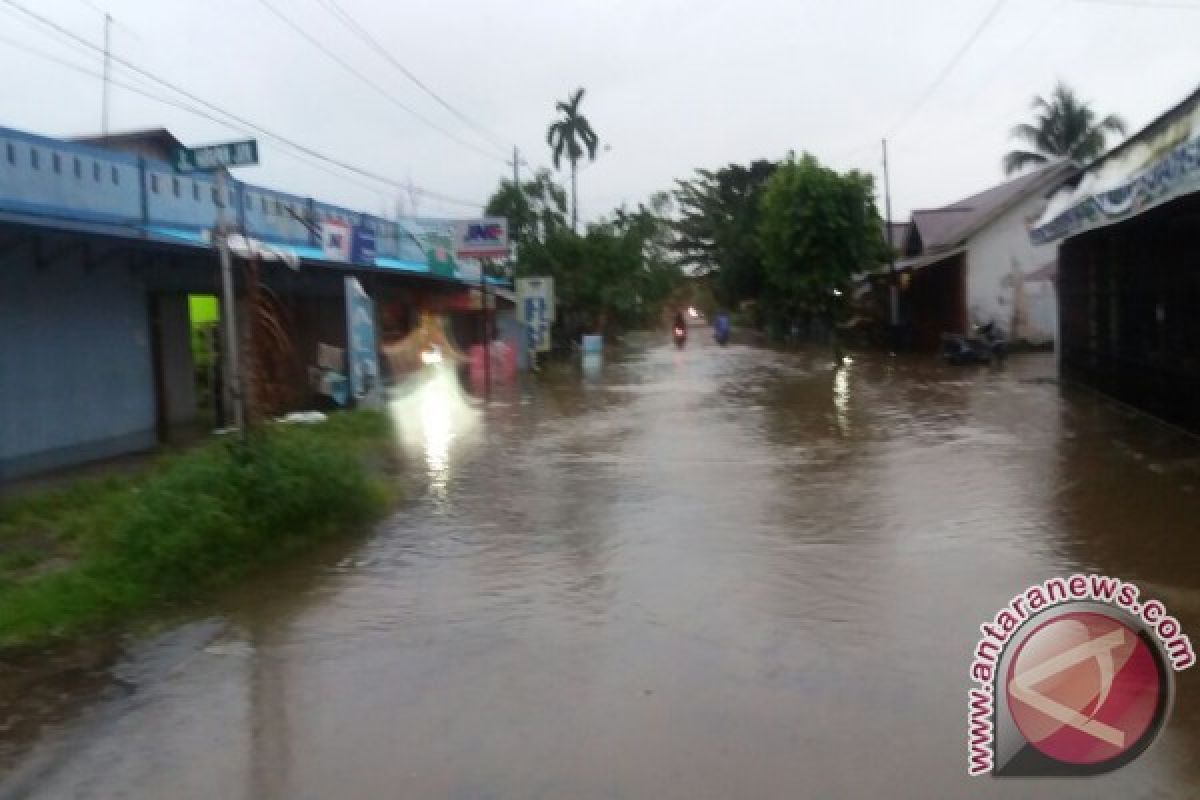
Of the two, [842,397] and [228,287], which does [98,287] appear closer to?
[228,287]

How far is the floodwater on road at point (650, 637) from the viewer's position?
4.70m

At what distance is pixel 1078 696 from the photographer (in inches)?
180

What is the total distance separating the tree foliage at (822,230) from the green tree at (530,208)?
9474mm

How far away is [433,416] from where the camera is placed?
1964 cm

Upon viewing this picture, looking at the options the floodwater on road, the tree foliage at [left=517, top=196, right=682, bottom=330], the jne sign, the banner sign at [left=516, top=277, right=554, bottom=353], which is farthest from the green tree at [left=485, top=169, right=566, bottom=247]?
the floodwater on road

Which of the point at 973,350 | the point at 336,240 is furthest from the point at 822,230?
the point at 336,240

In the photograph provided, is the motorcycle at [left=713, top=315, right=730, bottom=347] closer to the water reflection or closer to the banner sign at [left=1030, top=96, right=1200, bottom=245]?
the water reflection

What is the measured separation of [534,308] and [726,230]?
26.6m

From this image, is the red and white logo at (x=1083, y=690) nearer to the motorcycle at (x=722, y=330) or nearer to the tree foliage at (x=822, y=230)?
the tree foliage at (x=822, y=230)

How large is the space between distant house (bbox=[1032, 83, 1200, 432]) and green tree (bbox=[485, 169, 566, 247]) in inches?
1108

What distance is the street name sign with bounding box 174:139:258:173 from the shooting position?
8.62 meters

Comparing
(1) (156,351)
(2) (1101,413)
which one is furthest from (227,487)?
(2) (1101,413)

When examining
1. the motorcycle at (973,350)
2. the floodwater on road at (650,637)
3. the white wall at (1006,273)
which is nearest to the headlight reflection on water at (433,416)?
the floodwater on road at (650,637)

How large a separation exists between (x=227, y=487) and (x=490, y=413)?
11565 millimetres
